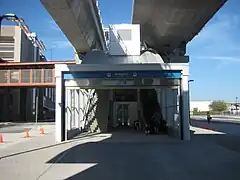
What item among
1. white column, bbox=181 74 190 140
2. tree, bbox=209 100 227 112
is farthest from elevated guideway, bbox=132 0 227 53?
tree, bbox=209 100 227 112

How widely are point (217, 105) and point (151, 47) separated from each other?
335ft

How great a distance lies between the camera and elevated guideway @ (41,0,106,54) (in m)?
14.4

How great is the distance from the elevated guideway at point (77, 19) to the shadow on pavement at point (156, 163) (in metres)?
5.90

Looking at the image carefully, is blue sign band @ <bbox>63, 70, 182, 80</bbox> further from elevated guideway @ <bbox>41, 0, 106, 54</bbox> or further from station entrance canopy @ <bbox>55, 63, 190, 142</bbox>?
elevated guideway @ <bbox>41, 0, 106, 54</bbox>

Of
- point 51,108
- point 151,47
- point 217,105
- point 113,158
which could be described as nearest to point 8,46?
point 51,108

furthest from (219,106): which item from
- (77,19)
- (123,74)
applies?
(77,19)

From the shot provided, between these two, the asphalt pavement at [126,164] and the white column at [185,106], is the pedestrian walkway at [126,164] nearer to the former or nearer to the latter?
the asphalt pavement at [126,164]

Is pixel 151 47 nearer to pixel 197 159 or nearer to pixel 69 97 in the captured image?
pixel 69 97

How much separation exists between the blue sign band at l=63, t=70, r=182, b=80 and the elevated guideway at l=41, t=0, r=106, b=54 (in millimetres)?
2480

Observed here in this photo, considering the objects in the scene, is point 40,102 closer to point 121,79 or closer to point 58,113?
point 121,79

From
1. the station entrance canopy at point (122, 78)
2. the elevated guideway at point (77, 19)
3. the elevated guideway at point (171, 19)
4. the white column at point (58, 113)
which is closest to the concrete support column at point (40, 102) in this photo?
the elevated guideway at point (171, 19)

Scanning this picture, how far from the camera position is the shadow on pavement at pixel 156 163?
8.91 meters

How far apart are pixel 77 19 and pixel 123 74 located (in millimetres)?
4294

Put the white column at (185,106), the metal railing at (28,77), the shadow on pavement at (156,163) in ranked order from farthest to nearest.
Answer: the metal railing at (28,77) → the white column at (185,106) → the shadow on pavement at (156,163)
